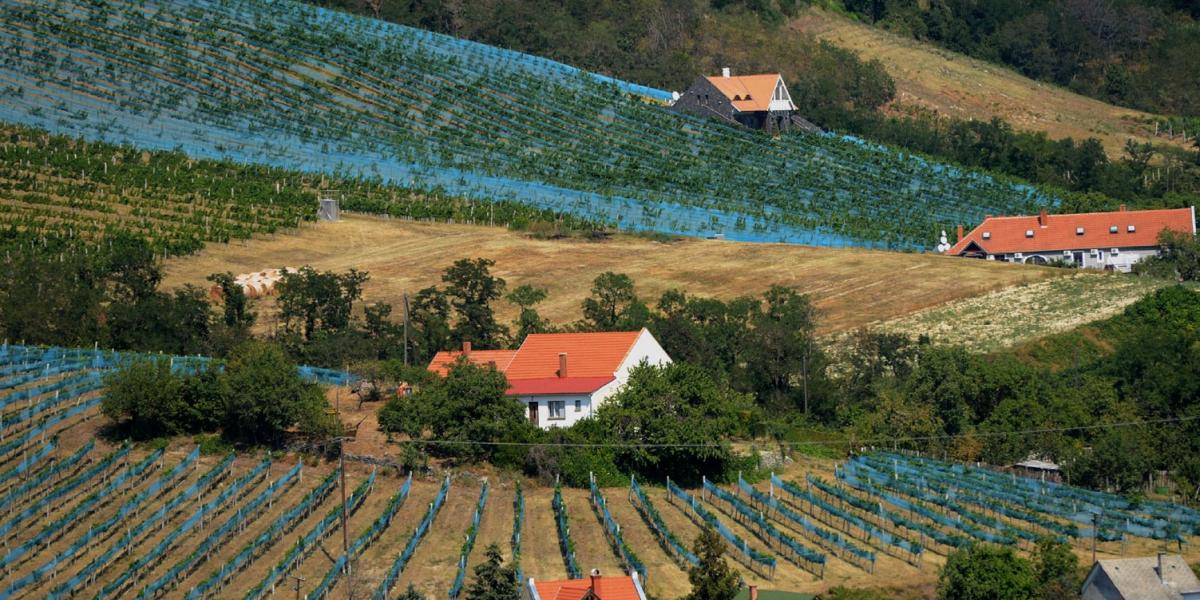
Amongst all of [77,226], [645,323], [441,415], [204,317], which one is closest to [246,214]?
[77,226]

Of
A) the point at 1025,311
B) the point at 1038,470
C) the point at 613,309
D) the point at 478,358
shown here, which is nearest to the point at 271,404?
the point at 478,358

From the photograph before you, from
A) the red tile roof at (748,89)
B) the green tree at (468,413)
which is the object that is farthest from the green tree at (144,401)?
the red tile roof at (748,89)

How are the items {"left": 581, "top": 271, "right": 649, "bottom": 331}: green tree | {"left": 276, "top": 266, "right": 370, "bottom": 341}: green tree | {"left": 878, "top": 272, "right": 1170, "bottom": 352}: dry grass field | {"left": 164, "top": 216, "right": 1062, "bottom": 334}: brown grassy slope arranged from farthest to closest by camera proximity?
{"left": 164, "top": 216, "right": 1062, "bottom": 334}: brown grassy slope < {"left": 878, "top": 272, "right": 1170, "bottom": 352}: dry grass field < {"left": 276, "top": 266, "right": 370, "bottom": 341}: green tree < {"left": 581, "top": 271, "right": 649, "bottom": 331}: green tree

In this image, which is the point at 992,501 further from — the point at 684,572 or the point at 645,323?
the point at 645,323

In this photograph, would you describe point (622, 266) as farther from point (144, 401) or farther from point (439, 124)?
point (144, 401)

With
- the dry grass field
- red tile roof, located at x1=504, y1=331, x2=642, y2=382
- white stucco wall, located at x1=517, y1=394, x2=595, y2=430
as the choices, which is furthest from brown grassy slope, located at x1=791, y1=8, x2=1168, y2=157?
white stucco wall, located at x1=517, y1=394, x2=595, y2=430

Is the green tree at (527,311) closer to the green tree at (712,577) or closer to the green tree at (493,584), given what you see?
the green tree at (712,577)

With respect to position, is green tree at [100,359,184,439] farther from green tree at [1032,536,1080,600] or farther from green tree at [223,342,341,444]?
green tree at [1032,536,1080,600]
